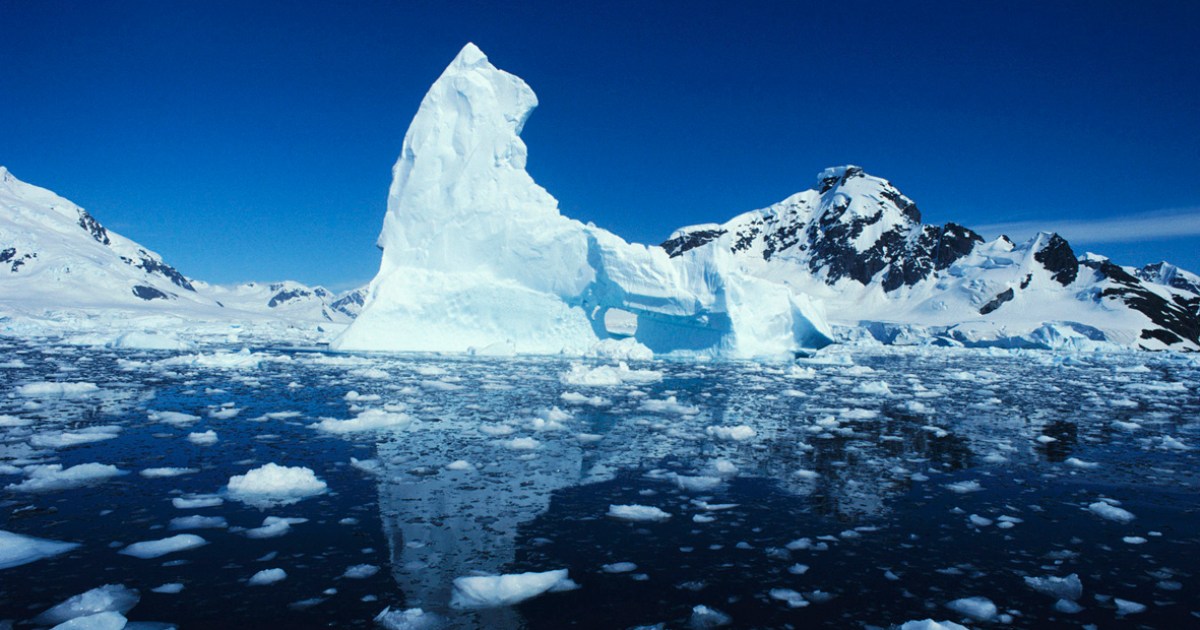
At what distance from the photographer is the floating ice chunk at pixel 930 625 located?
3.01 meters

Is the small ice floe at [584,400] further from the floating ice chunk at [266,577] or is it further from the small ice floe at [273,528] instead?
the floating ice chunk at [266,577]

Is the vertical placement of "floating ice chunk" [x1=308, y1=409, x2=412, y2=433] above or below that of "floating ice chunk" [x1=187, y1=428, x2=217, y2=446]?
above

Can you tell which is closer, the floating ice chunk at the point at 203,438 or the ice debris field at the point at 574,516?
the ice debris field at the point at 574,516

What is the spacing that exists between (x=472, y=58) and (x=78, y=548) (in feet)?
83.3

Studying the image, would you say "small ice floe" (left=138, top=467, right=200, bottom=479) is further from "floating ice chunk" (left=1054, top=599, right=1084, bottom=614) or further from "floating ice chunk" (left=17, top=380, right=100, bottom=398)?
"floating ice chunk" (left=1054, top=599, right=1084, bottom=614)

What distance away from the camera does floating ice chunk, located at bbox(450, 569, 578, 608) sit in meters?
3.32

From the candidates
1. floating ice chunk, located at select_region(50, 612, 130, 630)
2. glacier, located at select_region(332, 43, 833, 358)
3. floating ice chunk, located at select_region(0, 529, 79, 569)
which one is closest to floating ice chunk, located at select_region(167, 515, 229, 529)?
floating ice chunk, located at select_region(0, 529, 79, 569)

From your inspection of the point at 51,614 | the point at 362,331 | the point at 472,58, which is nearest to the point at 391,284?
the point at 362,331

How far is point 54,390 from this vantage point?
32.8 ft

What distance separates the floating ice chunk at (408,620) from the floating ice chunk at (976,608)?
2.58 m

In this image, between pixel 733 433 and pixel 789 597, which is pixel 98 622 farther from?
pixel 733 433

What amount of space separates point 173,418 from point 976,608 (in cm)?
851

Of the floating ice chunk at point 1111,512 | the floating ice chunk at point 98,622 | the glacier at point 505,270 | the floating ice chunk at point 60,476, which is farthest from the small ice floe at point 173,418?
the glacier at point 505,270

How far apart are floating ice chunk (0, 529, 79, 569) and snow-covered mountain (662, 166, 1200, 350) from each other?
31.6 meters
